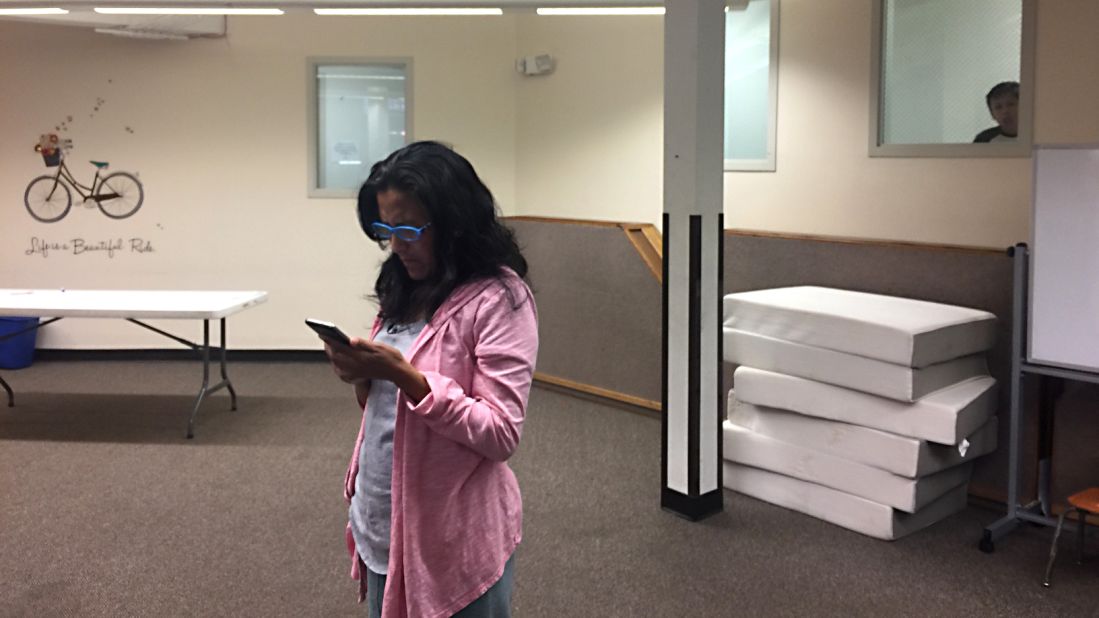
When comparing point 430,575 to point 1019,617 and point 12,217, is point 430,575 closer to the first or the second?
point 1019,617

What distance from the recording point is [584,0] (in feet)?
17.5

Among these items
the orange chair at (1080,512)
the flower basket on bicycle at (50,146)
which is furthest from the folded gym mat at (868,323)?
the flower basket on bicycle at (50,146)

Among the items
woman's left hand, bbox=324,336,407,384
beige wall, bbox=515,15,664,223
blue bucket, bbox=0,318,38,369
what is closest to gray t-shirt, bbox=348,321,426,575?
woman's left hand, bbox=324,336,407,384

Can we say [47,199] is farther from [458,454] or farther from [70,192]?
[458,454]

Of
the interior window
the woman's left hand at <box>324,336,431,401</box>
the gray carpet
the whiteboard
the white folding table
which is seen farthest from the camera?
the interior window

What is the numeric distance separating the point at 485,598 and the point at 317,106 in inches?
255

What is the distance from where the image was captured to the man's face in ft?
14.5

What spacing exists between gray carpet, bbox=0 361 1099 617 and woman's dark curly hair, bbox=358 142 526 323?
76.7 inches

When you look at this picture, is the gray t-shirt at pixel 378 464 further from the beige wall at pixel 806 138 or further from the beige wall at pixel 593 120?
the beige wall at pixel 593 120

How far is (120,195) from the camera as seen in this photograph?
7.61m

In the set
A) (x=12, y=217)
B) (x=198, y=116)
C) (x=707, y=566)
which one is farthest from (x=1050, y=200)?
(x=12, y=217)

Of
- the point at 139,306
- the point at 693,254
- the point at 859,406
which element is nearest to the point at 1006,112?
the point at 859,406

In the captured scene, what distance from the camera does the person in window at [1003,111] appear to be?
14.5 ft

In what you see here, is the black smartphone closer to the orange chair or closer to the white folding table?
the orange chair
